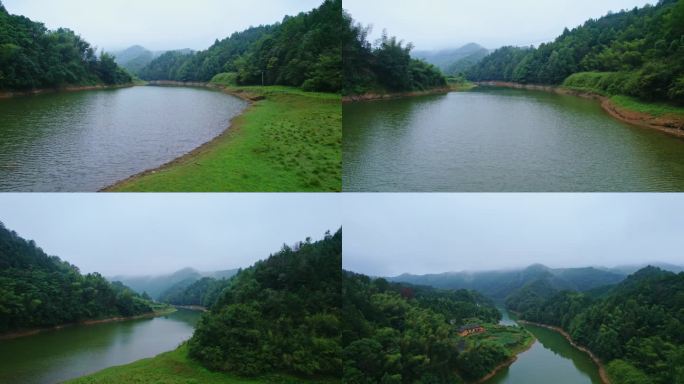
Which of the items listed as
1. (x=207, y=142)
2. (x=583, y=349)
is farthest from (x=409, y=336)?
(x=207, y=142)

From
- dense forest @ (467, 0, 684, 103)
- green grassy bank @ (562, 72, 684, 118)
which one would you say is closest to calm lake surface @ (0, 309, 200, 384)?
dense forest @ (467, 0, 684, 103)

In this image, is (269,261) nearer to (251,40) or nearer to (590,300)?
(251,40)

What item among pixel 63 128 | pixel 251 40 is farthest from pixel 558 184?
pixel 63 128

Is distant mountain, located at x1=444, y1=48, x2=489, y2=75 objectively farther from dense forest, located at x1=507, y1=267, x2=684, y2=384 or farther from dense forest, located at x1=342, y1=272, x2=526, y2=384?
dense forest, located at x1=507, y1=267, x2=684, y2=384

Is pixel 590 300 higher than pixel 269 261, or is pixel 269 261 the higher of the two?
pixel 269 261

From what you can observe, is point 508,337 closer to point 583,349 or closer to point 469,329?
point 469,329

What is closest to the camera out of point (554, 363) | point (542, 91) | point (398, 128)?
point (398, 128)

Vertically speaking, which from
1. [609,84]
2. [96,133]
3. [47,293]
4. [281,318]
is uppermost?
[609,84]
